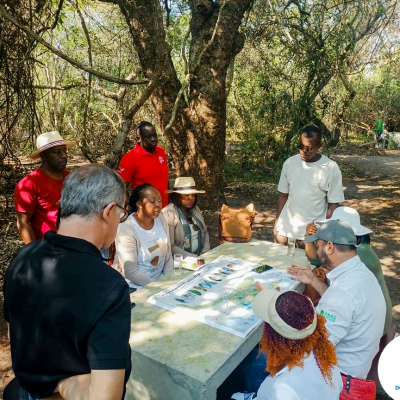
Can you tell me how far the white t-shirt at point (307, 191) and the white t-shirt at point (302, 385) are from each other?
7.53 ft

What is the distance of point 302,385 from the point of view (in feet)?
5.38

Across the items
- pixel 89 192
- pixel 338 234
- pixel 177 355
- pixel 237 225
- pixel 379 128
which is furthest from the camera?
pixel 379 128

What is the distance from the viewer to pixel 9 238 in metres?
5.46

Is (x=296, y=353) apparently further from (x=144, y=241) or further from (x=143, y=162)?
(x=143, y=162)

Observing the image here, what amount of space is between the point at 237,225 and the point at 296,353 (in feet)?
7.10

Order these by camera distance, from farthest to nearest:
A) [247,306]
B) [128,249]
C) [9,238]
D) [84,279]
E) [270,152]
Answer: [270,152] → [9,238] → [128,249] → [247,306] → [84,279]

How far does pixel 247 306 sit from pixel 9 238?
4391mm

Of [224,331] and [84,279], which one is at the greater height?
[84,279]

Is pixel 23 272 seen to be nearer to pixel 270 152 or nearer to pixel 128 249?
pixel 128 249

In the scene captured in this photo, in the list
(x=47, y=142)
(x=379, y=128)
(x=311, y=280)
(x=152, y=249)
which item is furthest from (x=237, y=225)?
(x=379, y=128)

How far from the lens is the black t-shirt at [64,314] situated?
1.14 m

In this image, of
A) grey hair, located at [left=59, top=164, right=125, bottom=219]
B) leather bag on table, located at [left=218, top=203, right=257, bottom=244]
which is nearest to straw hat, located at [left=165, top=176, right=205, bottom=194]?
leather bag on table, located at [left=218, top=203, right=257, bottom=244]

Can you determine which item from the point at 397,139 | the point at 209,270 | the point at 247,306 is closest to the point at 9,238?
the point at 209,270

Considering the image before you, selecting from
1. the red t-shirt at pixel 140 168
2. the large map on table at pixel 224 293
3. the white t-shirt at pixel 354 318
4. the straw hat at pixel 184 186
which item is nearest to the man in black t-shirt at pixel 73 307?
the large map on table at pixel 224 293
